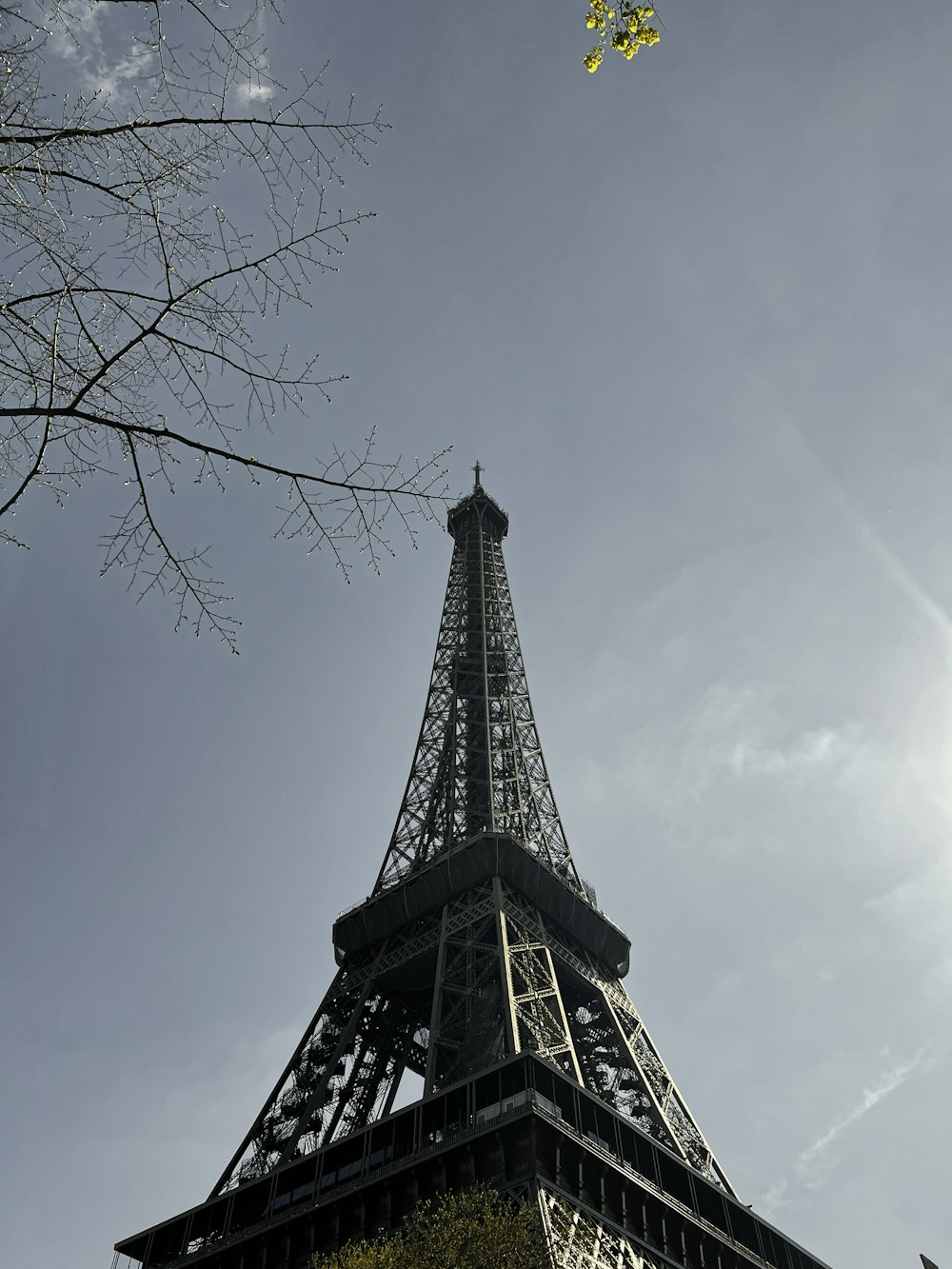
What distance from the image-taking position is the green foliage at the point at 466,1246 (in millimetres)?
26641

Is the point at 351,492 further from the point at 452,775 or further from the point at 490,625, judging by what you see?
the point at 490,625

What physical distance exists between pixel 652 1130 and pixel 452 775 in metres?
29.1

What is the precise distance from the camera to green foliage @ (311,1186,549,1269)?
2664 centimetres

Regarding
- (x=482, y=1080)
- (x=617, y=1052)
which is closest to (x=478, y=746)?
(x=617, y=1052)

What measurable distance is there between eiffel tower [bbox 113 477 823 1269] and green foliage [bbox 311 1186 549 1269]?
2.56m

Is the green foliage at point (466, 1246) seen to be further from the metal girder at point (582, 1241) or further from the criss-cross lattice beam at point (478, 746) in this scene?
the criss-cross lattice beam at point (478, 746)

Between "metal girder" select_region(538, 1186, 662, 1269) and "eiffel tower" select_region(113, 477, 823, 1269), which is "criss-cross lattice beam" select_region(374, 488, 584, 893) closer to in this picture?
"eiffel tower" select_region(113, 477, 823, 1269)

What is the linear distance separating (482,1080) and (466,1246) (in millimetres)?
12404

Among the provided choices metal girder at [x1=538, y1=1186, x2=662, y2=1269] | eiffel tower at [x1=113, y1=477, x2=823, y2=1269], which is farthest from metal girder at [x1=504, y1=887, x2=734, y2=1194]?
metal girder at [x1=538, y1=1186, x2=662, y2=1269]

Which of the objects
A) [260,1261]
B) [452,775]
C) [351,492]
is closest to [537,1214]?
[260,1261]

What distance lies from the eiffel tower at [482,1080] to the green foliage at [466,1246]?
A: 2555mm

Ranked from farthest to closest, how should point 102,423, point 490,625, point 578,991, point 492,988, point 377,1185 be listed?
point 490,625
point 578,991
point 492,988
point 377,1185
point 102,423

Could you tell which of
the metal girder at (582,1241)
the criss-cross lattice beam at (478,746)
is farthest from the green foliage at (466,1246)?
the criss-cross lattice beam at (478,746)

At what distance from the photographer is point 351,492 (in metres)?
9.15
